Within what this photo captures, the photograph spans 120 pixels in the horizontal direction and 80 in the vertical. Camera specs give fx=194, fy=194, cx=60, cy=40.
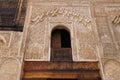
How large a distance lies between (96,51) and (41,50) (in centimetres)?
151

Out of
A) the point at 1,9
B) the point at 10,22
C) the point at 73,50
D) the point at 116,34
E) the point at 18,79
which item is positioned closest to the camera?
the point at 18,79

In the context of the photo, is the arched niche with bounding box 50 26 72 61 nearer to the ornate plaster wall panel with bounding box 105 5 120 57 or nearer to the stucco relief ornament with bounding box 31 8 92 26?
the stucco relief ornament with bounding box 31 8 92 26

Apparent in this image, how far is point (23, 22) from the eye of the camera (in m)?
6.08

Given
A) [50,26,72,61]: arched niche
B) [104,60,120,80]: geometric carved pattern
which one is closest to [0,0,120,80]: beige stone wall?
[104,60,120,80]: geometric carved pattern

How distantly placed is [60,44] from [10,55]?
57.9 inches

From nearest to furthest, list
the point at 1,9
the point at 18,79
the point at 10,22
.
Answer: the point at 18,79, the point at 10,22, the point at 1,9

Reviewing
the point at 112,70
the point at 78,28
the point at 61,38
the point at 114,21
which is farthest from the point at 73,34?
the point at 112,70

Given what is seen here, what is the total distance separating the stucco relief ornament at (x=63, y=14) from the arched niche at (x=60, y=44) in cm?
49

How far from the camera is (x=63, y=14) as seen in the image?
6.20m

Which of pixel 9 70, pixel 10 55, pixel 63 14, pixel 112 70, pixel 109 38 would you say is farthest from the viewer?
pixel 63 14

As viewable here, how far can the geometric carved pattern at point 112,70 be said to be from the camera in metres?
4.73

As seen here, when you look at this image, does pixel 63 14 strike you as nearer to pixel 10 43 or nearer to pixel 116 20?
pixel 116 20

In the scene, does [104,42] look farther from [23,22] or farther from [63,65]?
[23,22]

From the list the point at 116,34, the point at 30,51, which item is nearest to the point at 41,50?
the point at 30,51
